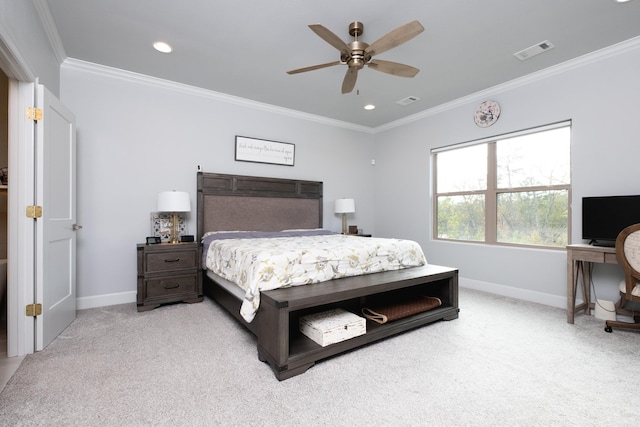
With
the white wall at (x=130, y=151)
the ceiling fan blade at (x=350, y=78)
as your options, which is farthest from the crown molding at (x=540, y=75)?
the white wall at (x=130, y=151)

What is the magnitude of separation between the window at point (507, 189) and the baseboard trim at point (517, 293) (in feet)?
1.90

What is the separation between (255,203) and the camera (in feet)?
14.2

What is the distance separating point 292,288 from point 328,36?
1.85 meters

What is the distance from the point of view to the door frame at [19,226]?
85.1 inches

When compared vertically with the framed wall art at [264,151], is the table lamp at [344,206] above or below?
below

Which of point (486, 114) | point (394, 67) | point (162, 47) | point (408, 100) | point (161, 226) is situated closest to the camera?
point (394, 67)

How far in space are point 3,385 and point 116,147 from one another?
8.26 ft

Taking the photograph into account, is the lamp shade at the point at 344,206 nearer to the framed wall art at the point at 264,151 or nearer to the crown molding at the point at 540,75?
the framed wall art at the point at 264,151

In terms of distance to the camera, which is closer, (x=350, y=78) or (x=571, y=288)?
(x=350, y=78)

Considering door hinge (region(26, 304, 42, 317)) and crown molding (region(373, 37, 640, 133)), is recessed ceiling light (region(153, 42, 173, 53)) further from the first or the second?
crown molding (region(373, 37, 640, 133))

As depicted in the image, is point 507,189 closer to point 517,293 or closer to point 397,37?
point 517,293

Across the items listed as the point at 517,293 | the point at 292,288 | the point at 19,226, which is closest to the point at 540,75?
the point at 517,293

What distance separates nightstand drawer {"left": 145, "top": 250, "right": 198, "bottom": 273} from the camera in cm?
322

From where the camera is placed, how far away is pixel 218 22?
2576mm
